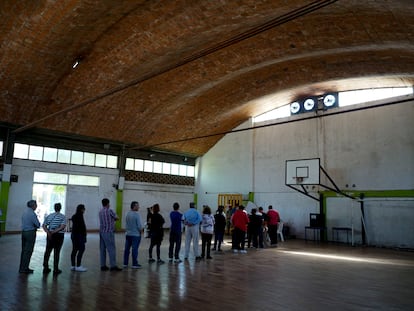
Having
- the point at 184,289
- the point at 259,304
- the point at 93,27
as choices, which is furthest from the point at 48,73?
the point at 259,304

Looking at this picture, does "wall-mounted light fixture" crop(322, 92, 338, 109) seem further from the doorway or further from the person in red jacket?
the doorway

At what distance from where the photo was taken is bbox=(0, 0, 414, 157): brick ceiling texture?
1020cm

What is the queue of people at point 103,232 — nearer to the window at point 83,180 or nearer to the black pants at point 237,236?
the black pants at point 237,236

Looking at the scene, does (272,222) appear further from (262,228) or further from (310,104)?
(310,104)

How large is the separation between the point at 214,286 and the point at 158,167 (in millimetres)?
15888

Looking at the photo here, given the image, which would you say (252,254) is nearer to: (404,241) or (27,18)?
(404,241)

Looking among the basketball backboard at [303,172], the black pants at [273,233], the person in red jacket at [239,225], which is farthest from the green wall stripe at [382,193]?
the person in red jacket at [239,225]

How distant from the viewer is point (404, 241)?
572 inches

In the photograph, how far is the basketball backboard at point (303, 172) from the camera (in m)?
16.0

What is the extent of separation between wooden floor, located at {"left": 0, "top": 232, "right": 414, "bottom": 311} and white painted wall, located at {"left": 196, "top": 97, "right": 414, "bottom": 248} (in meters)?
6.31

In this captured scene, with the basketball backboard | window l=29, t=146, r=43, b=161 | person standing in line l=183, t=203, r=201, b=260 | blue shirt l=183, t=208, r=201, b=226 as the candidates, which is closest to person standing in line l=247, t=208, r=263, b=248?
person standing in line l=183, t=203, r=201, b=260

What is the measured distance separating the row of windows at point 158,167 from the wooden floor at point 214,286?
436 inches

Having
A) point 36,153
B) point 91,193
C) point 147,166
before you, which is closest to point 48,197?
point 91,193

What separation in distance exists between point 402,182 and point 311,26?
304 inches
